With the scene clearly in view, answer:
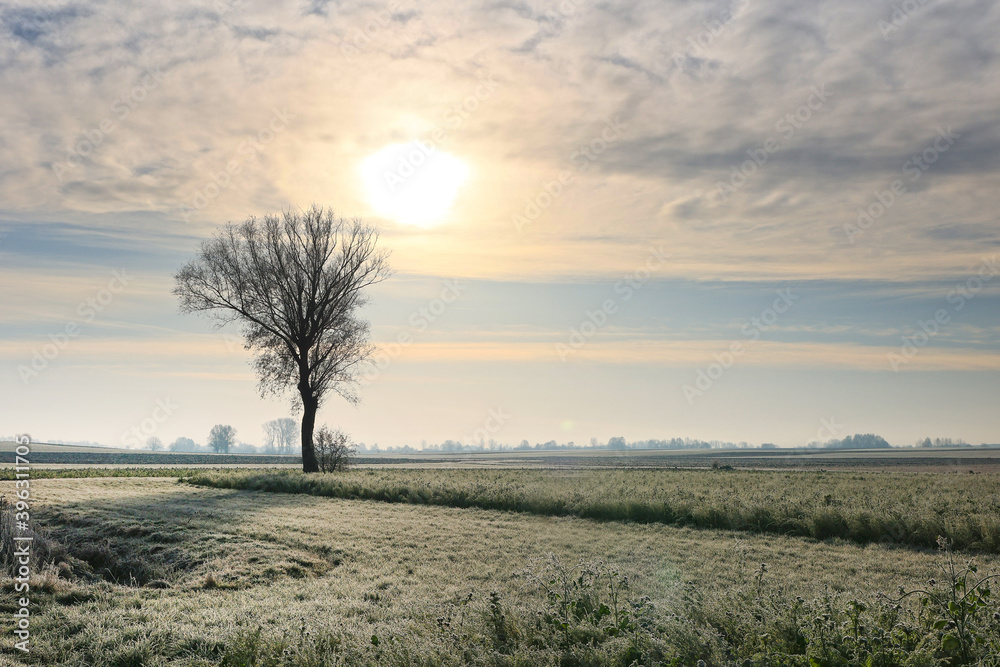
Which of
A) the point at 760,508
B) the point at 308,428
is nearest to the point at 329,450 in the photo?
the point at 308,428

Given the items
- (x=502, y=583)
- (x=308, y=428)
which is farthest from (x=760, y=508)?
(x=308, y=428)

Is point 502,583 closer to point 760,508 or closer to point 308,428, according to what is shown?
point 760,508

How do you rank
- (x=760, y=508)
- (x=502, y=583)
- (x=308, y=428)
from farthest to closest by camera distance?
(x=308, y=428) < (x=760, y=508) < (x=502, y=583)

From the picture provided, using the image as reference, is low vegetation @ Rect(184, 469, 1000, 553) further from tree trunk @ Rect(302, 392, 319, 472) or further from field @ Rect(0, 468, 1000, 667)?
tree trunk @ Rect(302, 392, 319, 472)

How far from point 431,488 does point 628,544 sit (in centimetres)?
1215

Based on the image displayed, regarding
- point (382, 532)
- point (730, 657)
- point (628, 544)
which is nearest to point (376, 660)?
point (730, 657)

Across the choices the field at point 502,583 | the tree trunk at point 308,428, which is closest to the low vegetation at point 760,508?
the field at point 502,583

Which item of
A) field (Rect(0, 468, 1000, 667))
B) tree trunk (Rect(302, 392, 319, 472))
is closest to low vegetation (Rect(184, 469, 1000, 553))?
field (Rect(0, 468, 1000, 667))

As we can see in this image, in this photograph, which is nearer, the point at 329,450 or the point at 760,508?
the point at 760,508

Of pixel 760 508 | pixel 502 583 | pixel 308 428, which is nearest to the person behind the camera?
pixel 502 583

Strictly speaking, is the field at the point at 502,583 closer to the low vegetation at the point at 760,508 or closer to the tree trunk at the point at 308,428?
the low vegetation at the point at 760,508

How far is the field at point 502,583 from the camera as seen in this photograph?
5949 millimetres

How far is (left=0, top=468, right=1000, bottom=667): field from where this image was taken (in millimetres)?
5949

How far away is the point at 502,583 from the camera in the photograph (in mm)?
10523
